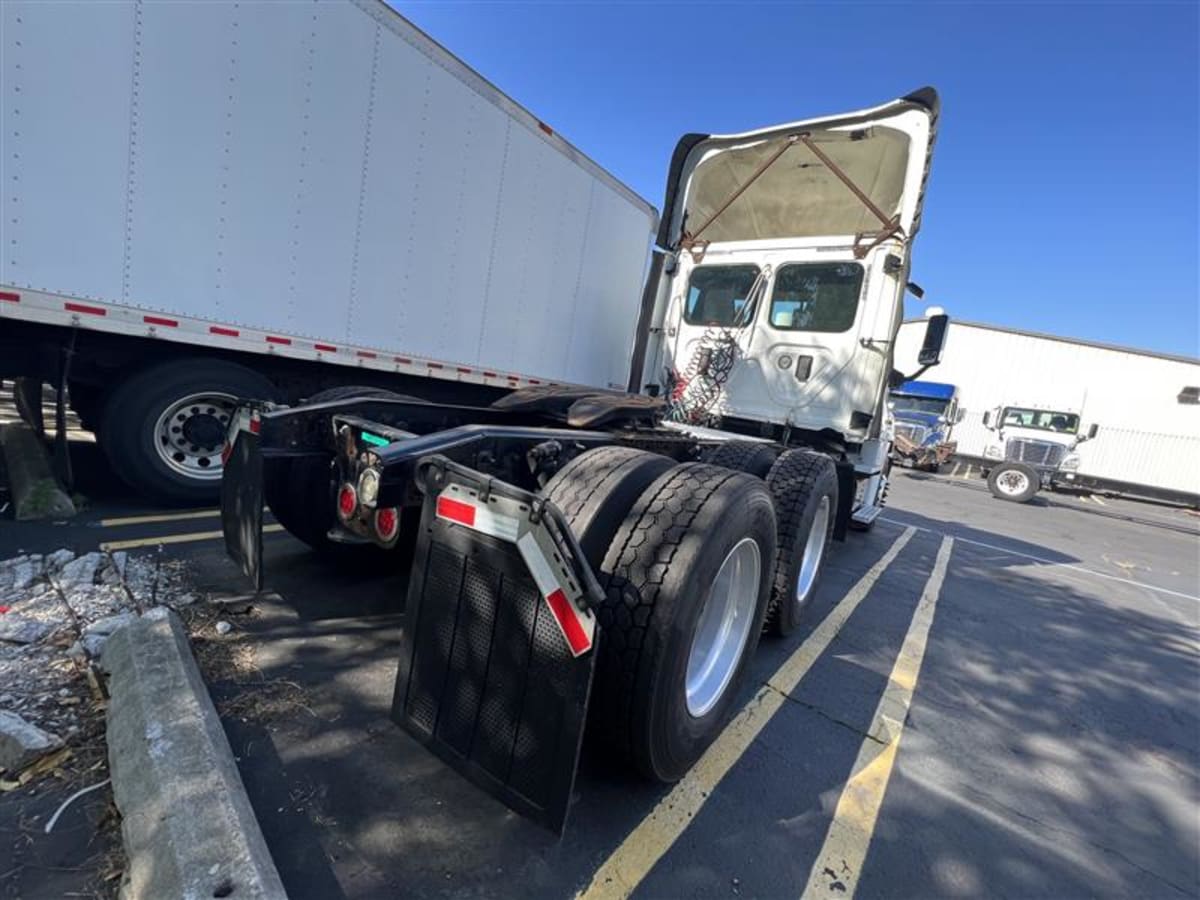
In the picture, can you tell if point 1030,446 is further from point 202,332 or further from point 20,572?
A: point 20,572

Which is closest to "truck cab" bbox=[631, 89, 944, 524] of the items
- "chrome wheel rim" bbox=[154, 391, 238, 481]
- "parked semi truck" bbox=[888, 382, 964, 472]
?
"chrome wheel rim" bbox=[154, 391, 238, 481]

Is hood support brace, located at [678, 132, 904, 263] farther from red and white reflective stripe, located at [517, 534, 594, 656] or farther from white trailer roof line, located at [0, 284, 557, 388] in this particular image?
red and white reflective stripe, located at [517, 534, 594, 656]

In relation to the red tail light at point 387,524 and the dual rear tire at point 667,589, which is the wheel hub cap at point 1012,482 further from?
the red tail light at point 387,524

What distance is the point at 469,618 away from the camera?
187 cm

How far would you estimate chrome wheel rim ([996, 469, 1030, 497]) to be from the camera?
1617 centimetres

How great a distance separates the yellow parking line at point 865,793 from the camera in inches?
75.2

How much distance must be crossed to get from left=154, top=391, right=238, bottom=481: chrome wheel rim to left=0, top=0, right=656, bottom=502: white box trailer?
0.02 meters

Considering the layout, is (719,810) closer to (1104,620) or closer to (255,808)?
(255,808)

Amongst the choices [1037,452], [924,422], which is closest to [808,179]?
[1037,452]

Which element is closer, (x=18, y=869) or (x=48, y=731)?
(x=18, y=869)

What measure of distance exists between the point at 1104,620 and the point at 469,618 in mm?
6721

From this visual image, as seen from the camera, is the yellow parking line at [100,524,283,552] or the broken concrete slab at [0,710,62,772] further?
the yellow parking line at [100,524,283,552]

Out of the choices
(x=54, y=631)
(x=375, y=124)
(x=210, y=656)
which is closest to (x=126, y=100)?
(x=375, y=124)

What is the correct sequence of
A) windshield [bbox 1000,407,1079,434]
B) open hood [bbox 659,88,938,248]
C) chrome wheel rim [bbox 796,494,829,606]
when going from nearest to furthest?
chrome wheel rim [bbox 796,494,829,606], open hood [bbox 659,88,938,248], windshield [bbox 1000,407,1079,434]
